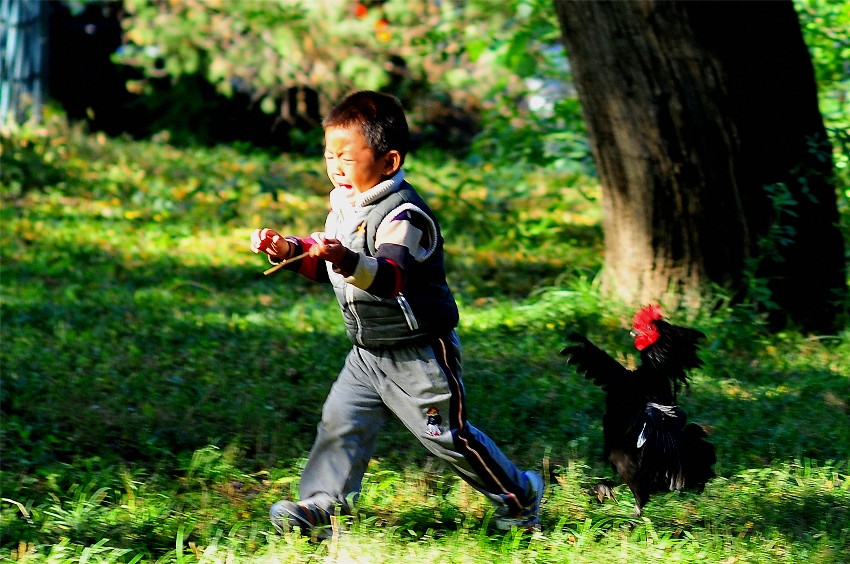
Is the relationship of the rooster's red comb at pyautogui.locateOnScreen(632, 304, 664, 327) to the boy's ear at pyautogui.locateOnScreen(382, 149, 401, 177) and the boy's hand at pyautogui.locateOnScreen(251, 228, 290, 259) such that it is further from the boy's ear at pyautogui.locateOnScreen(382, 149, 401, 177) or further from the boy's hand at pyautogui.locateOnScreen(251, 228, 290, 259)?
the boy's hand at pyautogui.locateOnScreen(251, 228, 290, 259)

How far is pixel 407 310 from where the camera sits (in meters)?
3.52

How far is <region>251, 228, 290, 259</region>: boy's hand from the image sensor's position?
3.21 meters

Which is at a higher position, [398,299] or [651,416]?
[398,299]

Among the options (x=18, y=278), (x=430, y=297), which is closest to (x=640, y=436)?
(x=430, y=297)

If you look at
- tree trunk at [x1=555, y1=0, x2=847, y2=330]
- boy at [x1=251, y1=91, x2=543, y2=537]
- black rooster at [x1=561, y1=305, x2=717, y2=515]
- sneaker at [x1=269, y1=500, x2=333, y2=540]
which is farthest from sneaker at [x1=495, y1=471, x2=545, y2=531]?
tree trunk at [x1=555, y1=0, x2=847, y2=330]

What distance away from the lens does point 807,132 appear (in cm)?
630

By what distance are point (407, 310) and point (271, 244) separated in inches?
21.5

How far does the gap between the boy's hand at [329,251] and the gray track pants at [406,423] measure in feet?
1.99

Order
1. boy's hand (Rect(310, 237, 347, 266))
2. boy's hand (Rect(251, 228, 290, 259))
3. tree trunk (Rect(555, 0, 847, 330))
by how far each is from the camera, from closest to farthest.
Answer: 1. boy's hand (Rect(310, 237, 347, 266))
2. boy's hand (Rect(251, 228, 290, 259))
3. tree trunk (Rect(555, 0, 847, 330))

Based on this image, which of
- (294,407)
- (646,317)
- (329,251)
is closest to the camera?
(329,251)

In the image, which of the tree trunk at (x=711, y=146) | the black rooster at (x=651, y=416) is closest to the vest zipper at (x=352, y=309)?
the black rooster at (x=651, y=416)

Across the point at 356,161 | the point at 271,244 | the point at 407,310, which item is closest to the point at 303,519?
the point at 407,310

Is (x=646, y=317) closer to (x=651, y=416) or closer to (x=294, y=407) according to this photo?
(x=651, y=416)

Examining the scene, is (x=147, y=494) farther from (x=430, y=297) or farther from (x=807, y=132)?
(x=807, y=132)
